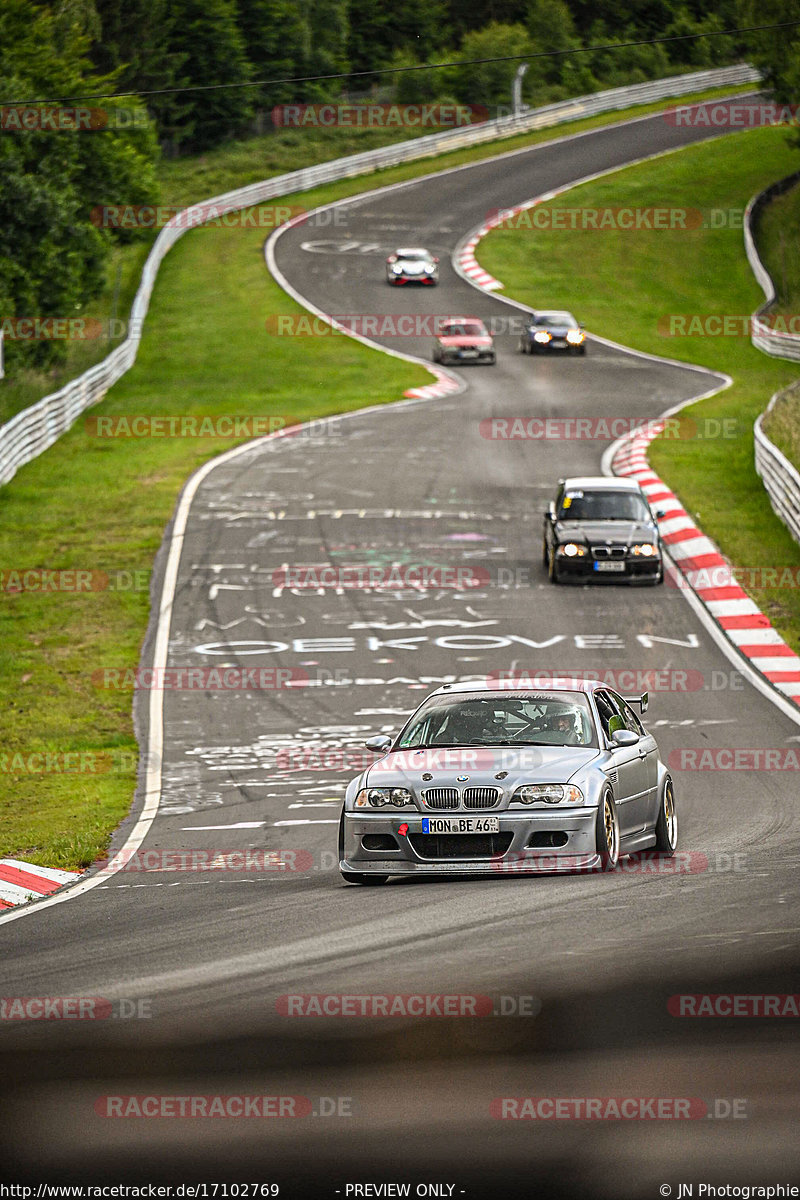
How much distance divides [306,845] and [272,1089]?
268 inches

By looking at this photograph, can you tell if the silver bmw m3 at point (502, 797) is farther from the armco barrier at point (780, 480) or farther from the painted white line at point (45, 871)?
the armco barrier at point (780, 480)

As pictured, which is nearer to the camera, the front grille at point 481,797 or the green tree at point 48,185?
the front grille at point 481,797

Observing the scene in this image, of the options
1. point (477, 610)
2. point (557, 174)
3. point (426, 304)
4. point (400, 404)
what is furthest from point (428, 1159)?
point (557, 174)

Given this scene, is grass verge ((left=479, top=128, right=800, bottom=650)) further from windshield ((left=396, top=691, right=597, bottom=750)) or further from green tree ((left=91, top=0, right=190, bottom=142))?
green tree ((left=91, top=0, right=190, bottom=142))

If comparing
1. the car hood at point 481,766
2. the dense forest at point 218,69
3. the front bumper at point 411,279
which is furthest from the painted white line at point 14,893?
the front bumper at point 411,279

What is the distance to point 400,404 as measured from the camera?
41969mm

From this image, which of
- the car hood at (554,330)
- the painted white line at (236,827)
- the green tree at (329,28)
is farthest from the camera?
the green tree at (329,28)

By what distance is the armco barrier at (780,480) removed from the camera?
87.8ft

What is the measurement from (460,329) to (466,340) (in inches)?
34.8

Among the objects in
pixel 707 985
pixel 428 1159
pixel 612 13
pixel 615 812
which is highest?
pixel 428 1159

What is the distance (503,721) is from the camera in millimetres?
11500

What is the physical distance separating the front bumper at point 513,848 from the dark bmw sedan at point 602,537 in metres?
14.8

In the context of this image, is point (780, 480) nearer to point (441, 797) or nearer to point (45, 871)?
point (45, 871)

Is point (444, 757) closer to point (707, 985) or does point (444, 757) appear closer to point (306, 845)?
point (306, 845)
